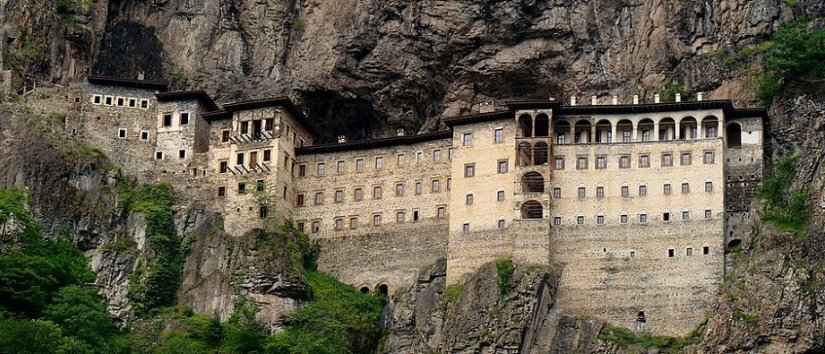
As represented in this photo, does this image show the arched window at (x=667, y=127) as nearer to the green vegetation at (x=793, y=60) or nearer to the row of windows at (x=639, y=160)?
the row of windows at (x=639, y=160)

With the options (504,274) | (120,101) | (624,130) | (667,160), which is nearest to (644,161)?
(667,160)

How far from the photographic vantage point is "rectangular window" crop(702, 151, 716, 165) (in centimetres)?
9419

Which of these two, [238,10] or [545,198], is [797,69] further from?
[238,10]

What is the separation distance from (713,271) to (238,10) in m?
41.4

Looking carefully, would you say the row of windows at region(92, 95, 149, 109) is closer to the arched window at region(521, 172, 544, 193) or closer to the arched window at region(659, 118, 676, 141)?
the arched window at region(521, 172, 544, 193)

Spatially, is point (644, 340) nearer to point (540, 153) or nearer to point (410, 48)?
point (540, 153)

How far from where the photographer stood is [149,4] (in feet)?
378

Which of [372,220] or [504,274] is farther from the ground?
[372,220]

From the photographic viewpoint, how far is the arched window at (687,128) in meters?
95.9

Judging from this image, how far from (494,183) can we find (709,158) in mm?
12540

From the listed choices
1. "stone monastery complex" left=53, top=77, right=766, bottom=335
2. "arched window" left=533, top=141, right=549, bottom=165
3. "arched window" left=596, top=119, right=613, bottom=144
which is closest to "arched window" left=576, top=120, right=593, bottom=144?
"stone monastery complex" left=53, top=77, right=766, bottom=335

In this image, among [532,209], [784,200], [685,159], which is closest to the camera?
[784,200]

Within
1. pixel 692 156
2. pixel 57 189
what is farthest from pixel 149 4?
pixel 692 156

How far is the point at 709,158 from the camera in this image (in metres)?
94.3
